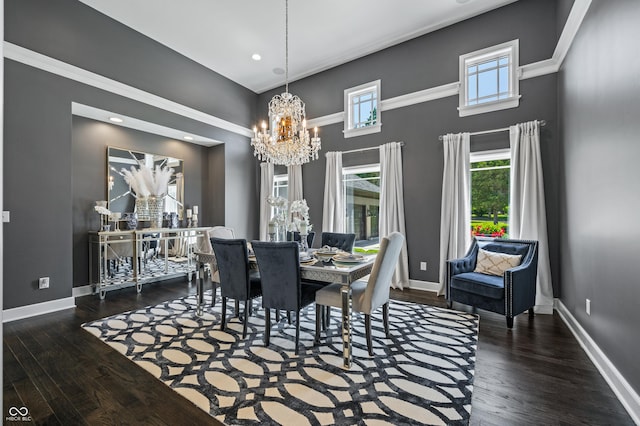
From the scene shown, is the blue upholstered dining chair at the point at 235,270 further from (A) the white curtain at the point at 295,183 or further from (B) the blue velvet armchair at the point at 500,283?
(A) the white curtain at the point at 295,183

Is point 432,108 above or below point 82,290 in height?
above

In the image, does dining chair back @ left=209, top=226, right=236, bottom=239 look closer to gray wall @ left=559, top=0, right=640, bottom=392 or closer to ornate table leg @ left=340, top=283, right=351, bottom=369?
ornate table leg @ left=340, top=283, right=351, bottom=369

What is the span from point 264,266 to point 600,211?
9.58 feet

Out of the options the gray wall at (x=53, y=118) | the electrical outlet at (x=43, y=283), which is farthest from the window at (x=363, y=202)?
the electrical outlet at (x=43, y=283)

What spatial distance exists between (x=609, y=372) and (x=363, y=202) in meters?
3.86

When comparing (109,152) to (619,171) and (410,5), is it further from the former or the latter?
(619,171)

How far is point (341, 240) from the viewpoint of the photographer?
4.06 metres

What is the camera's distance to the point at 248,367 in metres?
2.44

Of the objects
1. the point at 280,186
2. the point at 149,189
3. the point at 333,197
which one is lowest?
the point at 333,197

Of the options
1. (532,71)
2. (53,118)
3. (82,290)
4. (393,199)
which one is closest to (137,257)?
(82,290)

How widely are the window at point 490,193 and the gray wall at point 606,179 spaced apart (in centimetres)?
86

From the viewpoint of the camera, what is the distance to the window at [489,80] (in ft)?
13.3

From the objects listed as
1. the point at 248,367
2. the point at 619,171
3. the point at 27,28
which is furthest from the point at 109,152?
the point at 619,171

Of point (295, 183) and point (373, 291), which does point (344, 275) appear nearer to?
point (373, 291)
